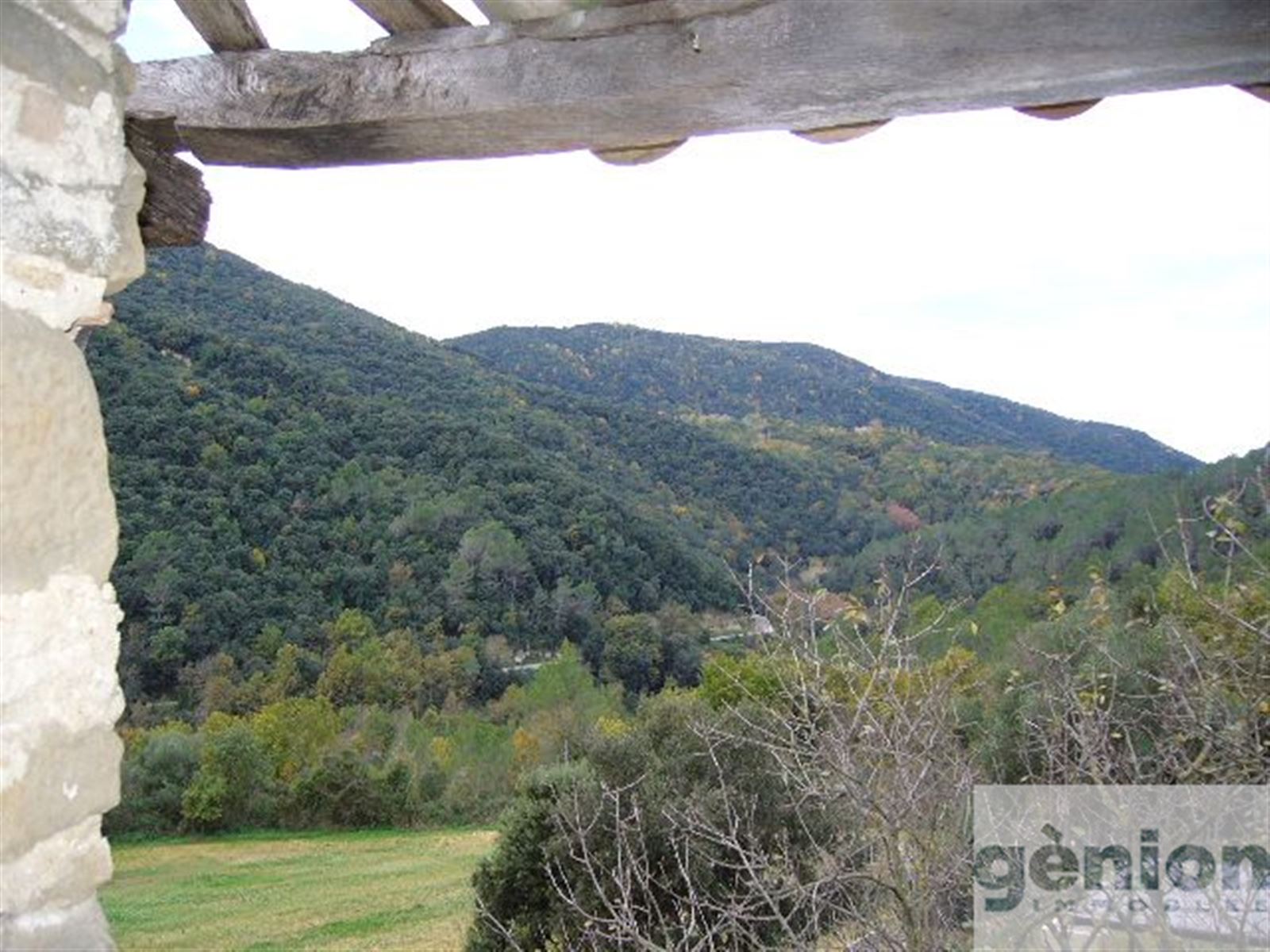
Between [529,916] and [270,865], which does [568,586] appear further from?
[529,916]

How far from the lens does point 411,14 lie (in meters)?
1.62

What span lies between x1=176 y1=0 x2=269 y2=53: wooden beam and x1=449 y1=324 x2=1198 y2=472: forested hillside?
2189 inches

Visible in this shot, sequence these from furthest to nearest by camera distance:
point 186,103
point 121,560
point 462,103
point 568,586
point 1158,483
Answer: point 568,586 < point 121,560 < point 1158,483 < point 186,103 < point 462,103

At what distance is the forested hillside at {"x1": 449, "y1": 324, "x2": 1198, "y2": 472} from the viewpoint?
60344 millimetres

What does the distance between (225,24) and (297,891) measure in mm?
18892

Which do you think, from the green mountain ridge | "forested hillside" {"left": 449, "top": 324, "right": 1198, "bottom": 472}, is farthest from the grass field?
"forested hillside" {"left": 449, "top": 324, "right": 1198, "bottom": 472}

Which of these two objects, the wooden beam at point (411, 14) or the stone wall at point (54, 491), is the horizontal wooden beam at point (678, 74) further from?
the stone wall at point (54, 491)

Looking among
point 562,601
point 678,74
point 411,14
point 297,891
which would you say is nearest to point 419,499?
point 562,601

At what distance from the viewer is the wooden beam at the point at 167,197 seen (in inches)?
66.8

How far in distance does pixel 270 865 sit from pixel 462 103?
71.9 feet

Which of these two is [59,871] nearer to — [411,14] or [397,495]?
[411,14]

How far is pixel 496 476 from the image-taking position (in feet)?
132

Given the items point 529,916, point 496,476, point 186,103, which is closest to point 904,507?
point 496,476

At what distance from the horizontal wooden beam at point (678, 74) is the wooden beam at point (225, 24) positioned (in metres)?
0.02
